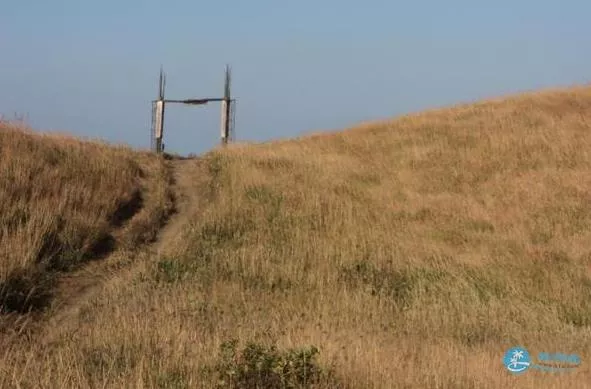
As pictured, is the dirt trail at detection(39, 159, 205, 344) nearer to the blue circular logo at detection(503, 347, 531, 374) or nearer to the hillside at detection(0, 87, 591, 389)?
the hillside at detection(0, 87, 591, 389)

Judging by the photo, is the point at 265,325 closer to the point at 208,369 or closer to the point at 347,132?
the point at 208,369

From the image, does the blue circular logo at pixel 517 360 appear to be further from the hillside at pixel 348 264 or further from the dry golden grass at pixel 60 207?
the dry golden grass at pixel 60 207

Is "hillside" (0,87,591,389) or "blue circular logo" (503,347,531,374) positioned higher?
"hillside" (0,87,591,389)

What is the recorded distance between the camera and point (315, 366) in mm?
5371

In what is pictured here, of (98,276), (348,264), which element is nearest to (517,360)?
(348,264)

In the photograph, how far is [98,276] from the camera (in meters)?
10.5

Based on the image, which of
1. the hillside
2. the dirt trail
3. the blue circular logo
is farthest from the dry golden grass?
the blue circular logo

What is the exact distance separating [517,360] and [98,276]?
645 cm

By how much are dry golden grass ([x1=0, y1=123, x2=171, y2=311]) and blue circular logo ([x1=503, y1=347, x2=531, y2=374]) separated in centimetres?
590

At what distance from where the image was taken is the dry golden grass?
943 cm

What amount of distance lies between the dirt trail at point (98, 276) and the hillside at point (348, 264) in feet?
0.31

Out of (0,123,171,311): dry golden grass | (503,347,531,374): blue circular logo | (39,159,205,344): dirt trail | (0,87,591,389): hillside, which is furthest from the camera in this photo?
(0,123,171,311): dry golden grass

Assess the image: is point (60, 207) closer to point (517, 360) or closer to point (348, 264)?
point (348, 264)

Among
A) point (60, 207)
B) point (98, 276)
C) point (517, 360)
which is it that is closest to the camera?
point (517, 360)
